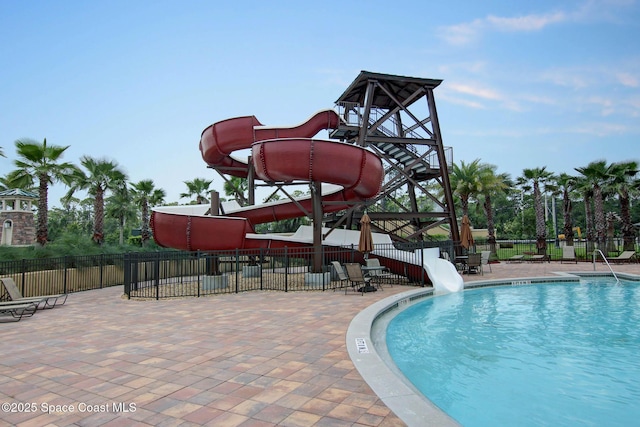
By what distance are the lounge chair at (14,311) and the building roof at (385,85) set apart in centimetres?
2065

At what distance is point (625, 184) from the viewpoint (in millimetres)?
27094

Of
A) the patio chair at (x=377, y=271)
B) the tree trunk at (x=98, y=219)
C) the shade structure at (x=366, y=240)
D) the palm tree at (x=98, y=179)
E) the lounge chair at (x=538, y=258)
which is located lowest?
the lounge chair at (x=538, y=258)

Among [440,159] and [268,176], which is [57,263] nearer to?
[268,176]

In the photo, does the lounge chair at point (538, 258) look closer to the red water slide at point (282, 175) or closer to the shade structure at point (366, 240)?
the red water slide at point (282, 175)

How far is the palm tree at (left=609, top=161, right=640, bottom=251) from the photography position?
26.9m

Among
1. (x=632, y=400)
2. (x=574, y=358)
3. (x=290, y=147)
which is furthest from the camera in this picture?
(x=290, y=147)

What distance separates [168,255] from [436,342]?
12.3 m

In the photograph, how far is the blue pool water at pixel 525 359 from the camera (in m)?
4.47

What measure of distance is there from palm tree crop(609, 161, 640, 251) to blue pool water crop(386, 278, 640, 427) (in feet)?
66.1

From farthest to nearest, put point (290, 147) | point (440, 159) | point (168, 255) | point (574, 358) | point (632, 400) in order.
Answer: point (440, 159), point (168, 255), point (290, 147), point (574, 358), point (632, 400)

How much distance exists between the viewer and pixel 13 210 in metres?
32.8

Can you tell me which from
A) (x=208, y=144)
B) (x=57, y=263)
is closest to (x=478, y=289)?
(x=208, y=144)

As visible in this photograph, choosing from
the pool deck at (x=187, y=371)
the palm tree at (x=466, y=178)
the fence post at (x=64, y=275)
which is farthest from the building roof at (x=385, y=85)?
the fence post at (x=64, y=275)

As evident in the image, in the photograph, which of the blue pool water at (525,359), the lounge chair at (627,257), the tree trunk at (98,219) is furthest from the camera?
the tree trunk at (98,219)
